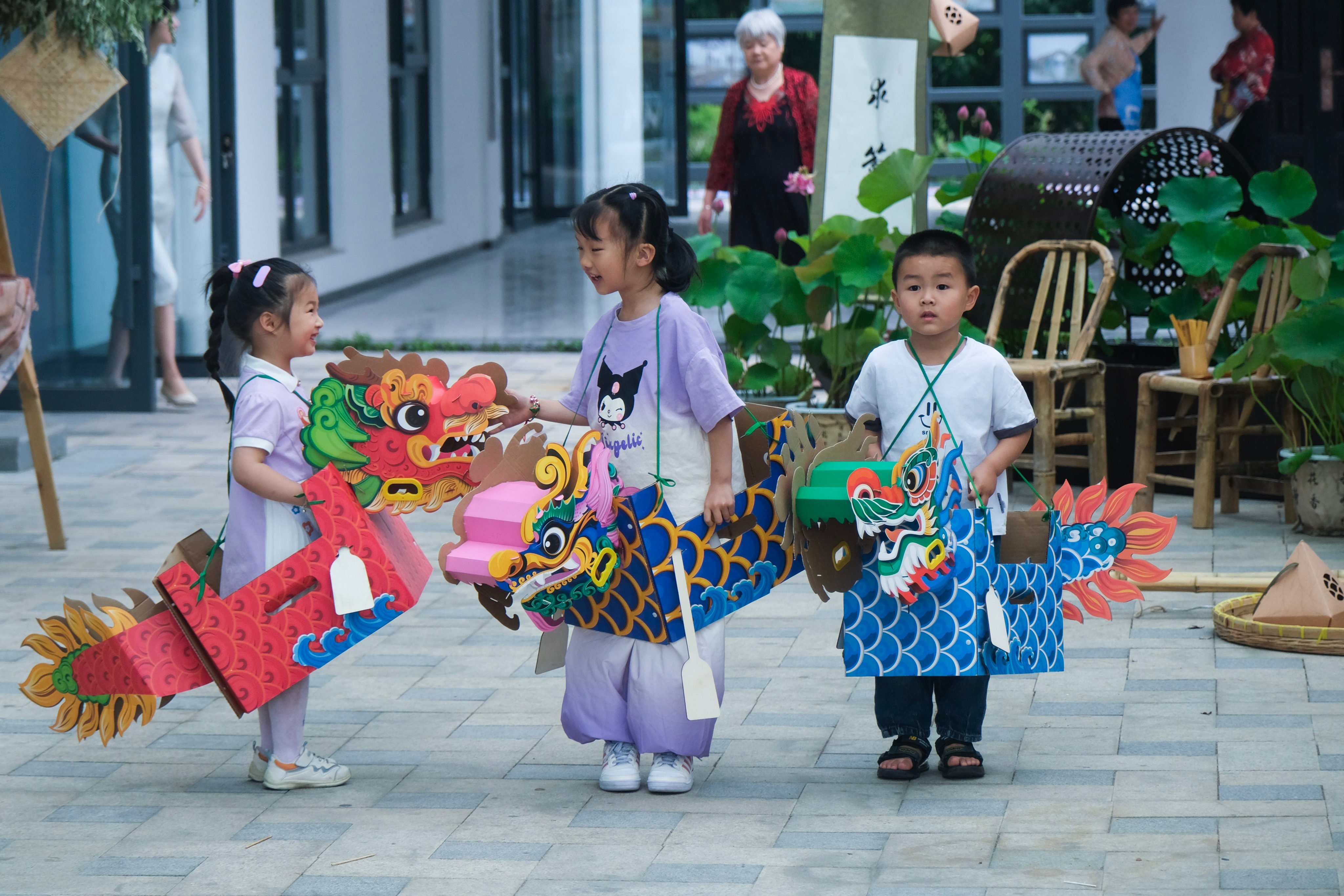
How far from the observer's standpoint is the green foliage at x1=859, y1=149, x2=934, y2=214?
6.29m

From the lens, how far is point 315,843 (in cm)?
314

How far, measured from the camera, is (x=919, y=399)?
3.41 metres

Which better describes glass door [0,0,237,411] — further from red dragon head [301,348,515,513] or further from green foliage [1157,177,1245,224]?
red dragon head [301,348,515,513]

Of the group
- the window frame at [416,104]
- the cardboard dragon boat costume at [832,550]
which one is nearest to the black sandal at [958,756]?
the cardboard dragon boat costume at [832,550]

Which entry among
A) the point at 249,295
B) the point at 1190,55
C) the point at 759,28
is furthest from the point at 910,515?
the point at 1190,55

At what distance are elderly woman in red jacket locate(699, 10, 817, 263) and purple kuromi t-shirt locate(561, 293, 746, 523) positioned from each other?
4.60m

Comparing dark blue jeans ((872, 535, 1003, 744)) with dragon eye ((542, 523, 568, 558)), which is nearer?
dragon eye ((542, 523, 568, 558))

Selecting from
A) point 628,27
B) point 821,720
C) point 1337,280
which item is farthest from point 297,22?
point 821,720

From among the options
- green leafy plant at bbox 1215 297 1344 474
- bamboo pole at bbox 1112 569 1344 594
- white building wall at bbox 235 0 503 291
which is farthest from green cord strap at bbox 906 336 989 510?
white building wall at bbox 235 0 503 291

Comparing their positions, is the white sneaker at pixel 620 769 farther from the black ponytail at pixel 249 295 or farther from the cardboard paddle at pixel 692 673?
the black ponytail at pixel 249 295

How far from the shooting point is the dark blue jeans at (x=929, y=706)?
344cm

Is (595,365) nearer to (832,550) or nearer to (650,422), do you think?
(650,422)

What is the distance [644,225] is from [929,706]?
1.09 metres

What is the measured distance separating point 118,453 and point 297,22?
5567 millimetres
